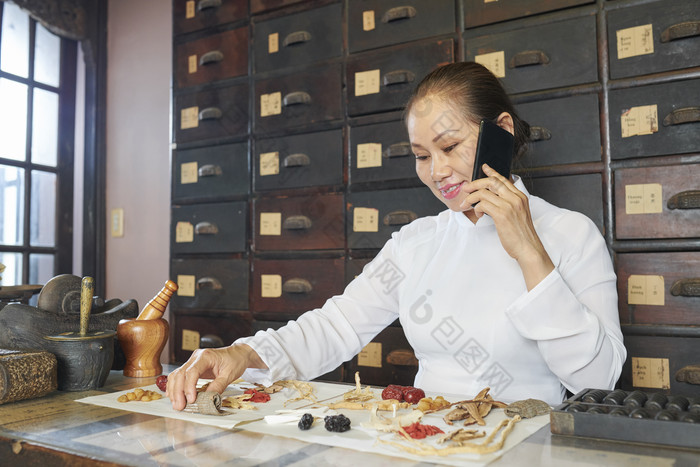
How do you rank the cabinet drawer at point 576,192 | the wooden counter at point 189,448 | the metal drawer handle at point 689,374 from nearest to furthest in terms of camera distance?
the wooden counter at point 189,448 < the metal drawer handle at point 689,374 < the cabinet drawer at point 576,192

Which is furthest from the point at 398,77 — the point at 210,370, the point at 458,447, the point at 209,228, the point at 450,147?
the point at 458,447

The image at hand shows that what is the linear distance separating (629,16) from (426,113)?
2.89 ft

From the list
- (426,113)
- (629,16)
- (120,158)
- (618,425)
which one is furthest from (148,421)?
(120,158)

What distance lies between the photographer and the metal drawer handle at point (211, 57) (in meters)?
2.77

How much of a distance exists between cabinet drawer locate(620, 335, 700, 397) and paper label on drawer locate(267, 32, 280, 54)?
5.84 ft

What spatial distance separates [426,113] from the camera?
1.51 metres

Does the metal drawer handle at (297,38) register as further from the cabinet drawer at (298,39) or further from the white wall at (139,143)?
the white wall at (139,143)

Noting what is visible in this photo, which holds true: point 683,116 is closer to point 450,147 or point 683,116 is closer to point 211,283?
point 450,147

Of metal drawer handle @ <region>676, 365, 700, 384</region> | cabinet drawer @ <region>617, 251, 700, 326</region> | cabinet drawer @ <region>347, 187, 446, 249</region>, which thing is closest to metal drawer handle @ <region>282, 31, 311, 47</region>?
cabinet drawer @ <region>347, 187, 446, 249</region>

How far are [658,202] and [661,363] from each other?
0.49 metres

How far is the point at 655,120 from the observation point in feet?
6.14

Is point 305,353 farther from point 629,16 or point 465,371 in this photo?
point 629,16

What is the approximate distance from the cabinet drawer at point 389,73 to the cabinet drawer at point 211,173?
1.98 feet

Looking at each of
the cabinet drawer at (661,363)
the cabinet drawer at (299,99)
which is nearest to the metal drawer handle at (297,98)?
the cabinet drawer at (299,99)
